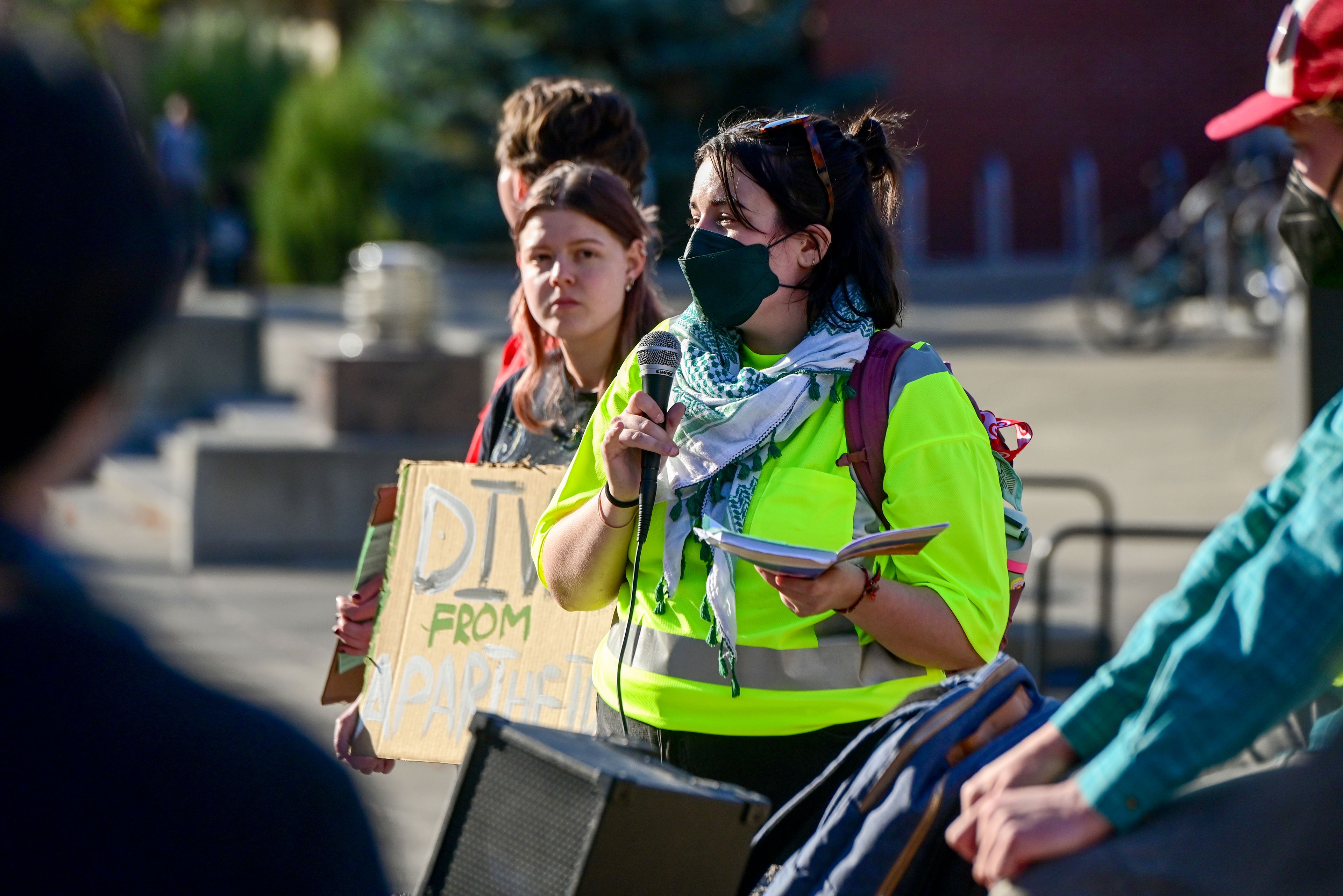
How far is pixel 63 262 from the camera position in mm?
1159

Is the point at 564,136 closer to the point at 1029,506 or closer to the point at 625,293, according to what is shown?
the point at 625,293

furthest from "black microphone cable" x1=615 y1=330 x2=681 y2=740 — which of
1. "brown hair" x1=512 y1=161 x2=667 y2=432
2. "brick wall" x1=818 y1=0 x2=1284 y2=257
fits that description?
"brick wall" x1=818 y1=0 x2=1284 y2=257

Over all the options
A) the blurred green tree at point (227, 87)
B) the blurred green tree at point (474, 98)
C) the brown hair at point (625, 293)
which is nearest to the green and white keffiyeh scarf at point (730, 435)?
the brown hair at point (625, 293)

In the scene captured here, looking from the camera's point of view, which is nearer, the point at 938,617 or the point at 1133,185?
the point at 938,617

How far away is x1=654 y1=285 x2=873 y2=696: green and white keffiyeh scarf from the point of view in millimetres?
2531

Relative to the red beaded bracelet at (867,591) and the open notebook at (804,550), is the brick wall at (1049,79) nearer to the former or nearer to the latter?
the red beaded bracelet at (867,591)

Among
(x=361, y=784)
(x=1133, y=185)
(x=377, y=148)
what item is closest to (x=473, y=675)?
(x=361, y=784)

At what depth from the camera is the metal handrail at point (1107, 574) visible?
236 inches

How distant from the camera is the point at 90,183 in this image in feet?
3.86

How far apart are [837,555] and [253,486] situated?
25.6 feet

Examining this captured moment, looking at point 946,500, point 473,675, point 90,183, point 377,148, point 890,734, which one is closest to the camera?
point 90,183

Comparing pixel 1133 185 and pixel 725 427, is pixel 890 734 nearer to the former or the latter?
pixel 725 427

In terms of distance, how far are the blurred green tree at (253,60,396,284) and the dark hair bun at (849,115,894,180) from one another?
20881mm

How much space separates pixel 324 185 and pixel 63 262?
22.9 meters
